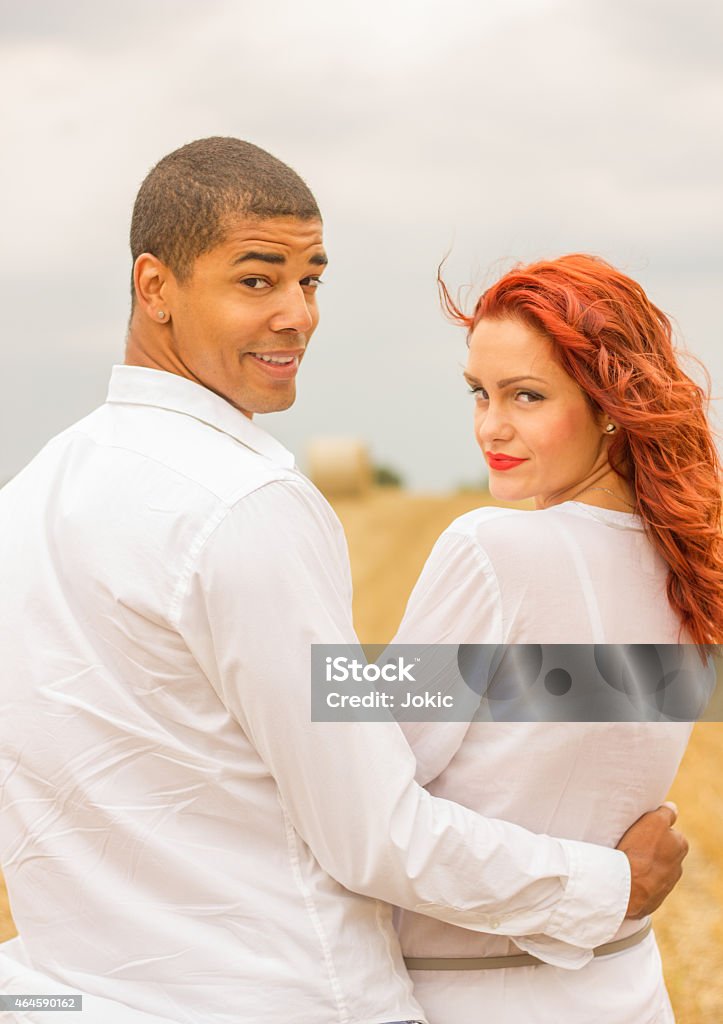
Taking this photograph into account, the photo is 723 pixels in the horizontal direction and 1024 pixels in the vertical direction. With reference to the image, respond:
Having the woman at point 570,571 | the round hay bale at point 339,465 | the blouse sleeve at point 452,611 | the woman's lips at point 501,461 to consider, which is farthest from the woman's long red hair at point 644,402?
the round hay bale at point 339,465

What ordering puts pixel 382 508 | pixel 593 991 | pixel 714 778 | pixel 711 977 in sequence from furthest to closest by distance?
pixel 382 508, pixel 714 778, pixel 711 977, pixel 593 991

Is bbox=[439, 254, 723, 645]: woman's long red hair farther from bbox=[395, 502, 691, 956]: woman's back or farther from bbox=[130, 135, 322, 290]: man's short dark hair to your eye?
bbox=[130, 135, 322, 290]: man's short dark hair

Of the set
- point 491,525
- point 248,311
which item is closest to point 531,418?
point 491,525

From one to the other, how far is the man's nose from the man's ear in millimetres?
145

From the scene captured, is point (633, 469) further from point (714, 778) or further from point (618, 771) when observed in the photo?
point (714, 778)

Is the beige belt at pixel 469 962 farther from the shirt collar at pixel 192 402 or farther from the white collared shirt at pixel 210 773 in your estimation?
the shirt collar at pixel 192 402

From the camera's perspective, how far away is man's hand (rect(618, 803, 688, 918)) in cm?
178

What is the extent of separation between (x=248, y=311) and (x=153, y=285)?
0.13 meters

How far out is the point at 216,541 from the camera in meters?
1.53

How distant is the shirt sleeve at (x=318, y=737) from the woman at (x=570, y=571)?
0.11 metres

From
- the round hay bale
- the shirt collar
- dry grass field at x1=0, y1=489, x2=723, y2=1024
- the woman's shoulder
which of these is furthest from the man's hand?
the round hay bale

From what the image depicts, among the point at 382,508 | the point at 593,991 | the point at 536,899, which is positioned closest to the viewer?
the point at 536,899

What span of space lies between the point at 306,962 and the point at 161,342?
83 cm

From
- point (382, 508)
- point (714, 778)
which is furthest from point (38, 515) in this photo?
point (382, 508)
